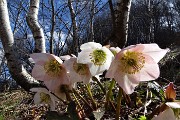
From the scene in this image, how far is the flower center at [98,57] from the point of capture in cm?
63

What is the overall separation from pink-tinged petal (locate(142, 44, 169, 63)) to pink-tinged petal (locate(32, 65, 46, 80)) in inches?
9.1

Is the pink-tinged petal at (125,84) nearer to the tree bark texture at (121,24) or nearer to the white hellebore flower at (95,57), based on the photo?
the white hellebore flower at (95,57)

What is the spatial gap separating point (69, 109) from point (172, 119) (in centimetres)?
21

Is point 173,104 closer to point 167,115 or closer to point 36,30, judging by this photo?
point 167,115

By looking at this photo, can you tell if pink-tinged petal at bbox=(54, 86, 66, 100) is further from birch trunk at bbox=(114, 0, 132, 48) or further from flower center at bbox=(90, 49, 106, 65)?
birch trunk at bbox=(114, 0, 132, 48)

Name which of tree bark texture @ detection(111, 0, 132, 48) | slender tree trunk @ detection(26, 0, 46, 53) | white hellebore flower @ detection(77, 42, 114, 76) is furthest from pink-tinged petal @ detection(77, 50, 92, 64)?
slender tree trunk @ detection(26, 0, 46, 53)

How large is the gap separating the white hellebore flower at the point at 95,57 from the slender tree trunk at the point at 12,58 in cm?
159

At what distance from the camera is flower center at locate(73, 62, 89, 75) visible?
640 millimetres

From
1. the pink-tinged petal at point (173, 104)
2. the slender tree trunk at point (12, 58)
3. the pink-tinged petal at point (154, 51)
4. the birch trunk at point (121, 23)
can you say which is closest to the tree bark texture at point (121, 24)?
the birch trunk at point (121, 23)

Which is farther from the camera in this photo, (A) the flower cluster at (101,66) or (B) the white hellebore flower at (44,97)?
(B) the white hellebore flower at (44,97)

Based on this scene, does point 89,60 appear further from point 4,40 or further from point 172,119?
point 4,40

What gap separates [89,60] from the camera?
65cm

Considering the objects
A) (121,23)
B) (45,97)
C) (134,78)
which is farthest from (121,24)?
(134,78)

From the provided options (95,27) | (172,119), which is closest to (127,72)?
(172,119)
